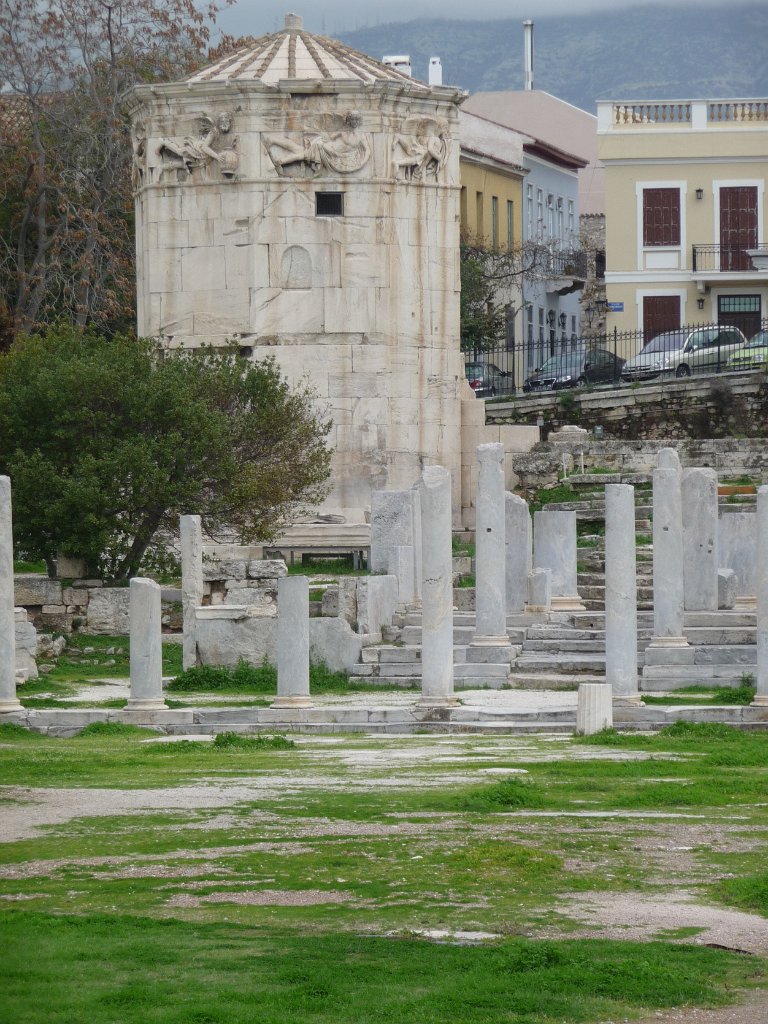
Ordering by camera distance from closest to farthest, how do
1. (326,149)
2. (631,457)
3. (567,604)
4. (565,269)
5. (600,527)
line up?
(567,604) < (600,527) < (326,149) < (631,457) < (565,269)

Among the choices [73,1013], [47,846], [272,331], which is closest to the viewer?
[73,1013]

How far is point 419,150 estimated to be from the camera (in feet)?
112

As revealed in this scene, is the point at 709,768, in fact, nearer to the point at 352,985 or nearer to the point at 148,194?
the point at 352,985

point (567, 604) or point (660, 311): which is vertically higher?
point (660, 311)

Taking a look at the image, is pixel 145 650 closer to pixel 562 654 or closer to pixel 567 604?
pixel 562 654

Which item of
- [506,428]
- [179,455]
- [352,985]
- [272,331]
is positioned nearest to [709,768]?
[352,985]

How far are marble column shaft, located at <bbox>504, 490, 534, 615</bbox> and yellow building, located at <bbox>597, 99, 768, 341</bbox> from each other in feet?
93.9

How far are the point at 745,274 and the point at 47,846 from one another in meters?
44.5

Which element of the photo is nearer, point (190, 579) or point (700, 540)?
point (700, 540)

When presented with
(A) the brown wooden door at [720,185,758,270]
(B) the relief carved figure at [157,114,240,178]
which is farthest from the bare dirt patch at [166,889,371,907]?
(A) the brown wooden door at [720,185,758,270]

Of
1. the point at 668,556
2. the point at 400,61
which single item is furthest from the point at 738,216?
the point at 668,556

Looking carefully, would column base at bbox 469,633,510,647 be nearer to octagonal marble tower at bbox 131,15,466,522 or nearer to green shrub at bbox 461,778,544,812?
octagonal marble tower at bbox 131,15,466,522

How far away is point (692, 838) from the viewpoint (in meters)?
14.0

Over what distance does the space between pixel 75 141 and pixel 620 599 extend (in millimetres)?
29449
